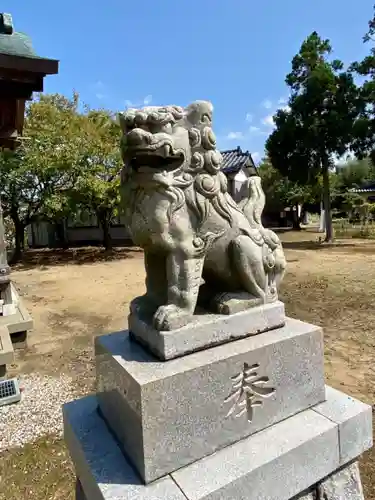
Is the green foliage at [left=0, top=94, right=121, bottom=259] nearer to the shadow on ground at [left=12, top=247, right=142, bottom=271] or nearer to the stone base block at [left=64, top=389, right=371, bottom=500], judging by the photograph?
the shadow on ground at [left=12, top=247, right=142, bottom=271]

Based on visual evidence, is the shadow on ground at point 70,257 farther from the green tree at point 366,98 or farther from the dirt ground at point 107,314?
the green tree at point 366,98

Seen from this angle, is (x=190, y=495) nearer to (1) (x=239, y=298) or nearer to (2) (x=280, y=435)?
→ (2) (x=280, y=435)

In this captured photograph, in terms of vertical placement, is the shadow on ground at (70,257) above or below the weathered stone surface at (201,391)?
below

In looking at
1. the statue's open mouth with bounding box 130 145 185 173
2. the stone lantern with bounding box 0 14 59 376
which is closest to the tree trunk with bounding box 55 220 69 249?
the stone lantern with bounding box 0 14 59 376

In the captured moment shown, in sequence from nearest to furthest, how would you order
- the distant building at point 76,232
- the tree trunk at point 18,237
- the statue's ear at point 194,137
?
the statue's ear at point 194,137 < the tree trunk at point 18,237 < the distant building at point 76,232

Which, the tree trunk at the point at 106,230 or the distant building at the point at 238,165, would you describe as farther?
the distant building at the point at 238,165

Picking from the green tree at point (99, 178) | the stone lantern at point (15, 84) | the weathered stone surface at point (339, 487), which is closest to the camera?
the weathered stone surface at point (339, 487)

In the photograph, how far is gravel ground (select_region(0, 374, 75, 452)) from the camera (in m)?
2.73

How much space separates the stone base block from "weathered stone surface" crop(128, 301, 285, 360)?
49 cm

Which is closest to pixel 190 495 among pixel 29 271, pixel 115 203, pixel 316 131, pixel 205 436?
pixel 205 436

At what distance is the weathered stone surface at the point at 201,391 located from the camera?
142cm

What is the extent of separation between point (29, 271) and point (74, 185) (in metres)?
3.12

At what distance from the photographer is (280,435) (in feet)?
5.40

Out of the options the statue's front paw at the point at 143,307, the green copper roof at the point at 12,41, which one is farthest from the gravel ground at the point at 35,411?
the green copper roof at the point at 12,41
